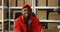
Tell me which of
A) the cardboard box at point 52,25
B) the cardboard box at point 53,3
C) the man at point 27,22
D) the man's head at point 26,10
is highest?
the cardboard box at point 53,3

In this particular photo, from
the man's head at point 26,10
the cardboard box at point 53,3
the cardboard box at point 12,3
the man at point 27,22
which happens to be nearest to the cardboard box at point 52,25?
the cardboard box at point 53,3

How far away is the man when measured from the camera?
261 cm

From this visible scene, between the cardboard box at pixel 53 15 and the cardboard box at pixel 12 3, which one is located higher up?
the cardboard box at pixel 12 3

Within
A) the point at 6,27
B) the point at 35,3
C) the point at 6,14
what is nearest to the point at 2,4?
the point at 6,14

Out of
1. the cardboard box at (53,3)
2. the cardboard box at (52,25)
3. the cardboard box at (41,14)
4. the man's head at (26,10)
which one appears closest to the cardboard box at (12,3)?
the cardboard box at (41,14)

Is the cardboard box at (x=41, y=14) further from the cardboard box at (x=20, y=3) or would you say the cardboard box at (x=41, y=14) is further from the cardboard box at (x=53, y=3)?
the cardboard box at (x=20, y=3)

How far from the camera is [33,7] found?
319cm

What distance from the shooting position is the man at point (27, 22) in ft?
8.55

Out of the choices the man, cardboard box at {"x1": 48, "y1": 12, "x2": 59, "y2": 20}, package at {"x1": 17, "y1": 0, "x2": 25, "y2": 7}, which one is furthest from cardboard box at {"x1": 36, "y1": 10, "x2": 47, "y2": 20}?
the man

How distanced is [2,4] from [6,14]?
0.24 meters

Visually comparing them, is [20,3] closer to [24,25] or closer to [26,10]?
[26,10]

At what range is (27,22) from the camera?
106 inches

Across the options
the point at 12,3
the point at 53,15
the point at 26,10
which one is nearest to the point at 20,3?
the point at 12,3

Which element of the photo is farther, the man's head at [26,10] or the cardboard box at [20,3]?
the cardboard box at [20,3]
